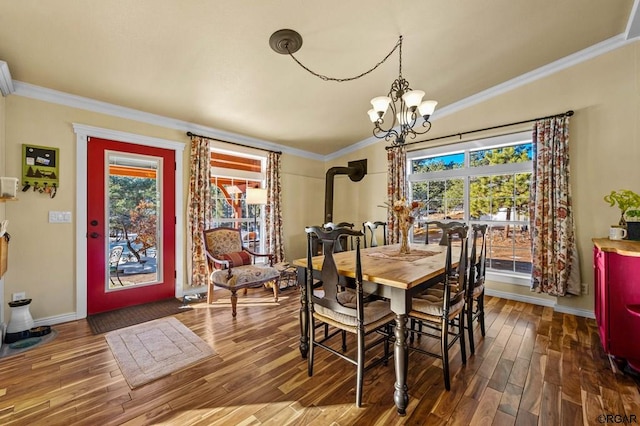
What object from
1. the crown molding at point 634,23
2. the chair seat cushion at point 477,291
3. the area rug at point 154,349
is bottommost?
the area rug at point 154,349

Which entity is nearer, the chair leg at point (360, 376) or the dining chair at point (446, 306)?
the chair leg at point (360, 376)

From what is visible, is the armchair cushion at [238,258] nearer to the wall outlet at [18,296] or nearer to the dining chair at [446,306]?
the wall outlet at [18,296]

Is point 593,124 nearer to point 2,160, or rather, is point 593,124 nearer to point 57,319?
point 2,160

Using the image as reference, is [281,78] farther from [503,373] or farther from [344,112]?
[503,373]

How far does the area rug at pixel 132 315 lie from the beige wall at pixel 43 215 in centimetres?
35

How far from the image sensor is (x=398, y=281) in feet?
5.36

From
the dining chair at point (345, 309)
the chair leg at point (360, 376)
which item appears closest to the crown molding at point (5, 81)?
the dining chair at point (345, 309)

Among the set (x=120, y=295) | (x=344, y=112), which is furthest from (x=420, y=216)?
(x=120, y=295)

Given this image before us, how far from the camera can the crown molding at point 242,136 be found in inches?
108

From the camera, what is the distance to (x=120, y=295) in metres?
3.29

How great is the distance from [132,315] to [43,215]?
4.58 ft

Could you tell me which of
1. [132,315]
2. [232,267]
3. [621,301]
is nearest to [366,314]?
[621,301]

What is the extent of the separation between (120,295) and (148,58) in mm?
2718

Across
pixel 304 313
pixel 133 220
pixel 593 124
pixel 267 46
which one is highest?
pixel 267 46
